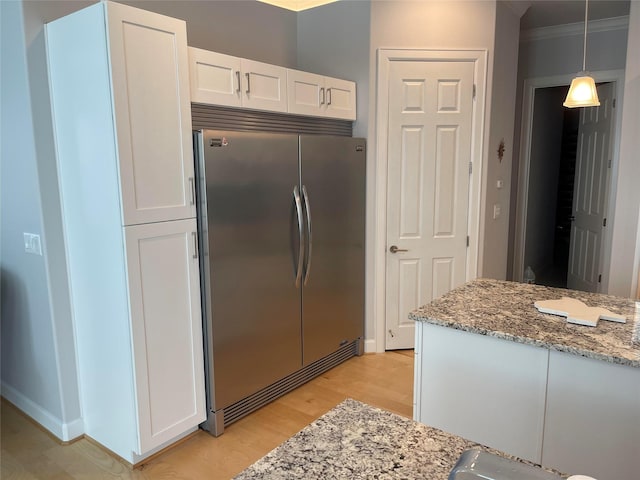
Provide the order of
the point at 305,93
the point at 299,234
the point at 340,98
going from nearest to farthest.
Result: the point at 299,234, the point at 305,93, the point at 340,98

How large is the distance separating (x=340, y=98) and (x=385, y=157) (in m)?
0.54

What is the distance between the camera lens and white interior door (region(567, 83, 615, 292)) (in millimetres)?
4461

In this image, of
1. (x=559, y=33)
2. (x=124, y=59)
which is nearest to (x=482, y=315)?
(x=124, y=59)

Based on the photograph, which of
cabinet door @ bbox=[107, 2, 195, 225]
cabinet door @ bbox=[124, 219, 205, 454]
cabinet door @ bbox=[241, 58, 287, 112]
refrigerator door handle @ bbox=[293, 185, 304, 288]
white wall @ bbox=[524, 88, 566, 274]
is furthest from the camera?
white wall @ bbox=[524, 88, 566, 274]

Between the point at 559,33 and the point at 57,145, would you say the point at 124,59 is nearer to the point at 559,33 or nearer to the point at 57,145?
the point at 57,145

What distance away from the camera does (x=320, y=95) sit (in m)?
3.17

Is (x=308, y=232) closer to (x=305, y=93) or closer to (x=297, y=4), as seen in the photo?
(x=305, y=93)

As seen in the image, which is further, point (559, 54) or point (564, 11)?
point (559, 54)

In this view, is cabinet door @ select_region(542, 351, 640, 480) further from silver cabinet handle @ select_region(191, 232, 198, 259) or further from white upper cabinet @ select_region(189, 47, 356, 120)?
white upper cabinet @ select_region(189, 47, 356, 120)

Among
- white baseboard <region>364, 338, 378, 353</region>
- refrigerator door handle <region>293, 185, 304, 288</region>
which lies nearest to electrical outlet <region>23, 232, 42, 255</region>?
refrigerator door handle <region>293, 185, 304, 288</region>

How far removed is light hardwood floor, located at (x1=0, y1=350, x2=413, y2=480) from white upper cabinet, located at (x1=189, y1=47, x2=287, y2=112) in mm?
1803

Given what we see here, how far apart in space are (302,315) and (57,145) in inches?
66.5

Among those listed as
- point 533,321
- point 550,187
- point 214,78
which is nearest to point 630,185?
point 533,321

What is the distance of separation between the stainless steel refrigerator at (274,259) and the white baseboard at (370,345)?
0.57ft
